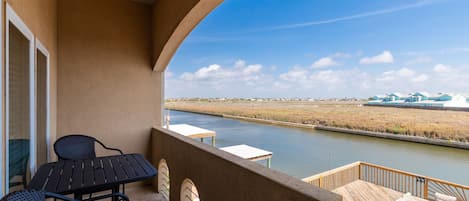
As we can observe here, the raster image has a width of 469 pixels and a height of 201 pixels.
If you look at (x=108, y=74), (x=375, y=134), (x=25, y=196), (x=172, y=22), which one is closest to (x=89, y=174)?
(x=25, y=196)

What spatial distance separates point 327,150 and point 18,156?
14641 millimetres

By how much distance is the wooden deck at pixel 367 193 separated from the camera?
22.4ft

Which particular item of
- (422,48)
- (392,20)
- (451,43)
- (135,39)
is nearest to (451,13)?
(451,43)

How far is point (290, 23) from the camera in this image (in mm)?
20891

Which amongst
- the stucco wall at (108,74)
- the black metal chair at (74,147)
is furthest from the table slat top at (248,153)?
the black metal chair at (74,147)

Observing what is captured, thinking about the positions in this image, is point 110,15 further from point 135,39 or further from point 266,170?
point 266,170

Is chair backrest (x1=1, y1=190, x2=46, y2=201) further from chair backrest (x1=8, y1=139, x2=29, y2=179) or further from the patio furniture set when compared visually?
chair backrest (x1=8, y1=139, x2=29, y2=179)

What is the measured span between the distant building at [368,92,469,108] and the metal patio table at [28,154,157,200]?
9768 millimetres

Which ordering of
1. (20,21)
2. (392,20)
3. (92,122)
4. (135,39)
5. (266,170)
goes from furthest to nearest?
(392,20) → (135,39) → (92,122) → (20,21) → (266,170)

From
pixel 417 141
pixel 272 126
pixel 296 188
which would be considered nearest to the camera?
pixel 296 188

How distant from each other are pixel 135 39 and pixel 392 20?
16.5 m

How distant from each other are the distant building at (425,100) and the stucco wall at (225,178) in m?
9.23

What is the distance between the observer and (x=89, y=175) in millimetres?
1973

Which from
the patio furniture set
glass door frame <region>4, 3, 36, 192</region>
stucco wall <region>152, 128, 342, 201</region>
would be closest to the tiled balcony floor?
stucco wall <region>152, 128, 342, 201</region>
